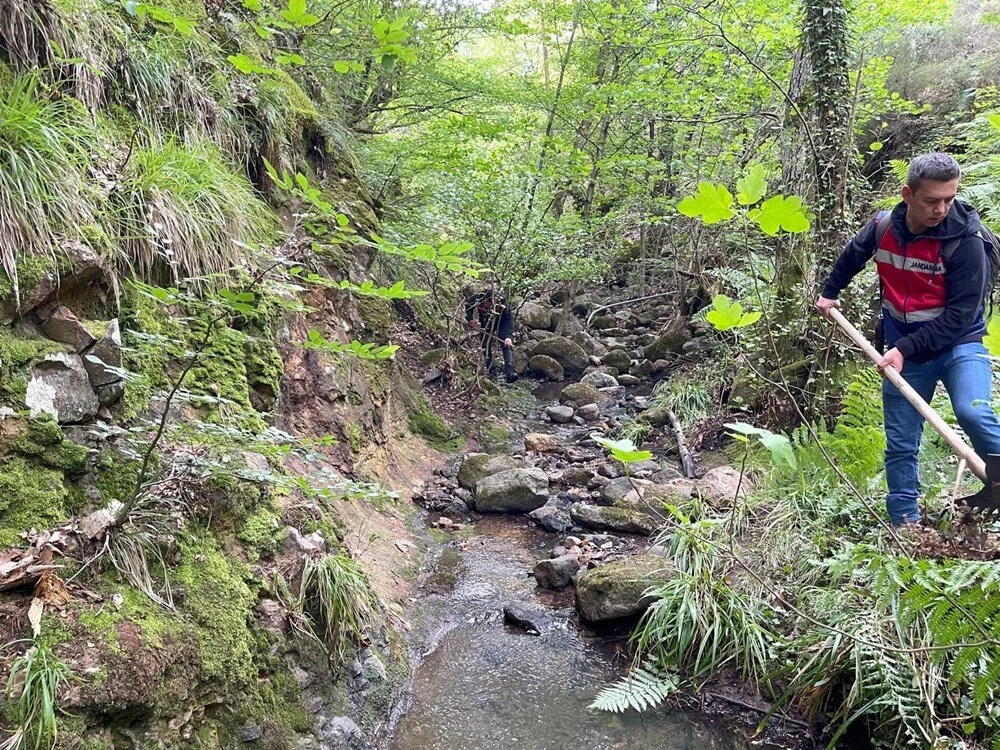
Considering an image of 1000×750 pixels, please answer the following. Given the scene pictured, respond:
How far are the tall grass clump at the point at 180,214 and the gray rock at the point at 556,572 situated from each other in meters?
3.49

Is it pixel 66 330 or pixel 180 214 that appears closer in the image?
pixel 66 330

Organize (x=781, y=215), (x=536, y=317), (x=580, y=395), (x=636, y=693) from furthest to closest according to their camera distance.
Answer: (x=536, y=317), (x=580, y=395), (x=636, y=693), (x=781, y=215)

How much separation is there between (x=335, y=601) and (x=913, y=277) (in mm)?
3908

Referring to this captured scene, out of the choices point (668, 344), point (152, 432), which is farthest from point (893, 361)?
point (668, 344)

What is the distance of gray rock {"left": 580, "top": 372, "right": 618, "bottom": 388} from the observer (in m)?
11.7

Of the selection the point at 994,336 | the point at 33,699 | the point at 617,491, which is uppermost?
the point at 994,336

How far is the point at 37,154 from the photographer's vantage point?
3111mm

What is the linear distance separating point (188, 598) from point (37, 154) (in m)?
2.45

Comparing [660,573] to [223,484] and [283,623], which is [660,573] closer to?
[283,623]

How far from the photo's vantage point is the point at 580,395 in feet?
36.0

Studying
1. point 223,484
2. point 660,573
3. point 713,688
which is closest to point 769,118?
point 660,573

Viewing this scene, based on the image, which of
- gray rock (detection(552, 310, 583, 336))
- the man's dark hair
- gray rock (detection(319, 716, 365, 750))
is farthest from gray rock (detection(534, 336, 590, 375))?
gray rock (detection(319, 716, 365, 750))

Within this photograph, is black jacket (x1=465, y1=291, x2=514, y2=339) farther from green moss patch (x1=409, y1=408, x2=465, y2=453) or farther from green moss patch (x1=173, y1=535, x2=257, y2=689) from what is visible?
green moss patch (x1=173, y1=535, x2=257, y2=689)

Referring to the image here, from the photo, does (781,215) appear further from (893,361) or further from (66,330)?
(66,330)
